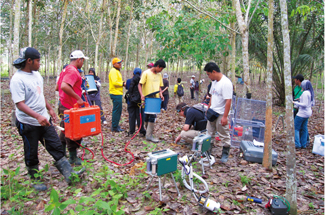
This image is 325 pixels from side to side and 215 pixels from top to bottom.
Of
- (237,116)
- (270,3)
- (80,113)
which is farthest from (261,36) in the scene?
(80,113)

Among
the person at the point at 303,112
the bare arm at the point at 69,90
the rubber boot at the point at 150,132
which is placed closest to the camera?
the bare arm at the point at 69,90

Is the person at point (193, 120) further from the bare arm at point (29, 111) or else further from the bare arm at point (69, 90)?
the bare arm at point (29, 111)

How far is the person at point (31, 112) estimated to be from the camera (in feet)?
9.48

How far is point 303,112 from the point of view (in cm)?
591

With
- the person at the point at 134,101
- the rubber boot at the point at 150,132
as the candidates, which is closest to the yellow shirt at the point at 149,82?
the person at the point at 134,101

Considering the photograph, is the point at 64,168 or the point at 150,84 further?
the point at 150,84

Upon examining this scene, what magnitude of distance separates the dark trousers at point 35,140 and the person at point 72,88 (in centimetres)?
49

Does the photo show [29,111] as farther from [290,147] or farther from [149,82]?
[290,147]

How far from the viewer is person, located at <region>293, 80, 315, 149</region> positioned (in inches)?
229

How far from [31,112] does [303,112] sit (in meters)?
6.41

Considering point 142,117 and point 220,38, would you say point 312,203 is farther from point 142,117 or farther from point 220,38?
point 220,38

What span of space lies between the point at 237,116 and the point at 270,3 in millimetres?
3001

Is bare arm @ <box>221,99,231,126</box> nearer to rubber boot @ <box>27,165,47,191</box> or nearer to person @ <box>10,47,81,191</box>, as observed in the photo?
person @ <box>10,47,81,191</box>

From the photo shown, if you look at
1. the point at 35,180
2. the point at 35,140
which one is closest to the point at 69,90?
the point at 35,140
